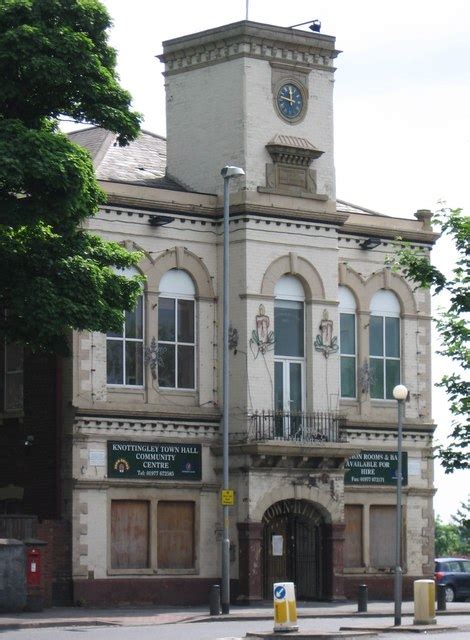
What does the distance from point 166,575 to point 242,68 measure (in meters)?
13.8

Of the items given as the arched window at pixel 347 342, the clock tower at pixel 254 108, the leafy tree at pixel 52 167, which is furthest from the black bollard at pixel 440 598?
the leafy tree at pixel 52 167

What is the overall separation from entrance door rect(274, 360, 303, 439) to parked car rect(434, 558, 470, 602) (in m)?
9.69

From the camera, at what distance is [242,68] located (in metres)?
50.0

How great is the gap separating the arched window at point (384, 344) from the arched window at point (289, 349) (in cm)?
323

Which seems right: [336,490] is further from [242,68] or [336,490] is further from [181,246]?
[242,68]

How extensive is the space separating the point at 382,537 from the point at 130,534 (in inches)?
341

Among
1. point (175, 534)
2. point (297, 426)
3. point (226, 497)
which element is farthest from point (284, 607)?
point (297, 426)

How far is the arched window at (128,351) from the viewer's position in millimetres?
48125

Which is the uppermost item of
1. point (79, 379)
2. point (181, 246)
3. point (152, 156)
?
point (152, 156)

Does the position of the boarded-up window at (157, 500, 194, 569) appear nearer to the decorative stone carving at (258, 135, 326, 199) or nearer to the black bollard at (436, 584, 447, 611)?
the black bollard at (436, 584, 447, 611)

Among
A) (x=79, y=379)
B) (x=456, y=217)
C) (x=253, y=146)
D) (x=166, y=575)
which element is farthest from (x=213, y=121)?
(x=456, y=217)

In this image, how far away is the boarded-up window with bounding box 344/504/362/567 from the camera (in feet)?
171

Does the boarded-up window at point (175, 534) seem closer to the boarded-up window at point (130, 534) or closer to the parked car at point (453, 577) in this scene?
the boarded-up window at point (130, 534)

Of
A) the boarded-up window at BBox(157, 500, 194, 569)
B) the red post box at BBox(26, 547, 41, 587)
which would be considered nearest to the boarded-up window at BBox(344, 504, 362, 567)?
the boarded-up window at BBox(157, 500, 194, 569)
